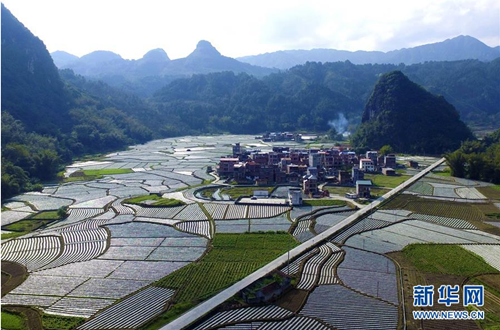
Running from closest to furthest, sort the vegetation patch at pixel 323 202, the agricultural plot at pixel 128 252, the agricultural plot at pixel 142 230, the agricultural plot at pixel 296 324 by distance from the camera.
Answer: the agricultural plot at pixel 296 324 < the agricultural plot at pixel 128 252 < the agricultural plot at pixel 142 230 < the vegetation patch at pixel 323 202

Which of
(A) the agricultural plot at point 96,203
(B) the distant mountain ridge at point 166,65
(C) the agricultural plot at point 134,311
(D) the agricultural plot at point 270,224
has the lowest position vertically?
(C) the agricultural plot at point 134,311

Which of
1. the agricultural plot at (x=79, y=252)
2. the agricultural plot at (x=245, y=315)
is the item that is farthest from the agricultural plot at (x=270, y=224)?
the agricultural plot at (x=245, y=315)

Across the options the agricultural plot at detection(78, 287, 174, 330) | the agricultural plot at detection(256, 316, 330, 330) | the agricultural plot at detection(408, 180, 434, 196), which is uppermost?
the agricultural plot at detection(408, 180, 434, 196)

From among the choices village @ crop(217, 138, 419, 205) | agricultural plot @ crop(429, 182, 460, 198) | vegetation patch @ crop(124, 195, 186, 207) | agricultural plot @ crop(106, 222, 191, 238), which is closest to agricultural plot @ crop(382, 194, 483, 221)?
agricultural plot @ crop(429, 182, 460, 198)

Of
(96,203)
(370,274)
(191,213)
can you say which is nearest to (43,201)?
(96,203)

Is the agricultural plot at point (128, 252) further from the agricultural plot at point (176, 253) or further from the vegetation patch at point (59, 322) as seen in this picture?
the vegetation patch at point (59, 322)

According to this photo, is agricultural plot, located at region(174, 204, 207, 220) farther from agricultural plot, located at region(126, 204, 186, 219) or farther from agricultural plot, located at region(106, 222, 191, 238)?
agricultural plot, located at region(106, 222, 191, 238)

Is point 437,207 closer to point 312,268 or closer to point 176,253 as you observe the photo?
point 312,268

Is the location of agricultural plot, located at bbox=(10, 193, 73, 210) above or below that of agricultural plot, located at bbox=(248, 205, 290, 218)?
above

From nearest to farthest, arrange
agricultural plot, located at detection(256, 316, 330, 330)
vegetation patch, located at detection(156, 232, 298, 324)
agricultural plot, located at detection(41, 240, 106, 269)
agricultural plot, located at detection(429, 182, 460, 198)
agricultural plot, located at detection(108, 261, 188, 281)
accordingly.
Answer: agricultural plot, located at detection(256, 316, 330, 330), vegetation patch, located at detection(156, 232, 298, 324), agricultural plot, located at detection(108, 261, 188, 281), agricultural plot, located at detection(41, 240, 106, 269), agricultural plot, located at detection(429, 182, 460, 198)
